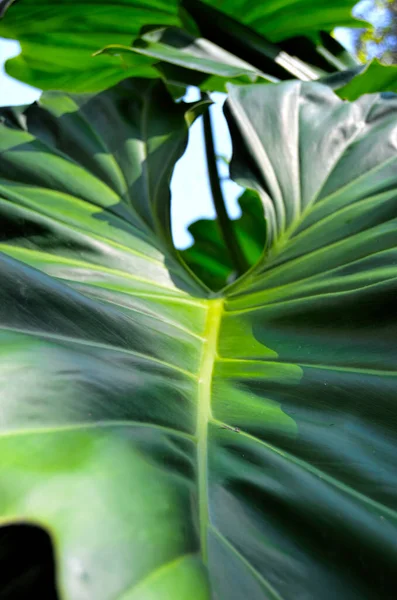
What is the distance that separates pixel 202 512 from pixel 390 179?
58 centimetres

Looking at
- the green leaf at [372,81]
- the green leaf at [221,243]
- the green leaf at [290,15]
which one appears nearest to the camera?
the green leaf at [372,81]

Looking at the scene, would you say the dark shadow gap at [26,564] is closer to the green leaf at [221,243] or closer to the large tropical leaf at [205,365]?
the large tropical leaf at [205,365]

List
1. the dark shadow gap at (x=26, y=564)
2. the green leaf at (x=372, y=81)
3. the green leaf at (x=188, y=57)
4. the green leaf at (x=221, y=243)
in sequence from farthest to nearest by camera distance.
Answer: the green leaf at (x=221, y=243) < the green leaf at (x=372, y=81) < the green leaf at (x=188, y=57) < the dark shadow gap at (x=26, y=564)

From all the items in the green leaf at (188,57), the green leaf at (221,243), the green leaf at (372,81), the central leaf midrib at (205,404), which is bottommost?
the central leaf midrib at (205,404)

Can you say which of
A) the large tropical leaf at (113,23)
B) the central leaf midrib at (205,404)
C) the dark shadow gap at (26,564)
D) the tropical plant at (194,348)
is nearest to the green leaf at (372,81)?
the tropical plant at (194,348)

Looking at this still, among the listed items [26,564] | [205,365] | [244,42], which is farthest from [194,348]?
[244,42]

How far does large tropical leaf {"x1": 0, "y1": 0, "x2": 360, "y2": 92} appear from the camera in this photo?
124 centimetres

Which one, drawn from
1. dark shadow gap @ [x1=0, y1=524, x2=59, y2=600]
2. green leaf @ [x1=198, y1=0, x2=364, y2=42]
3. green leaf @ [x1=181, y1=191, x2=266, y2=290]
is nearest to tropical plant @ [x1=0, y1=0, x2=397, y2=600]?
dark shadow gap @ [x1=0, y1=524, x2=59, y2=600]

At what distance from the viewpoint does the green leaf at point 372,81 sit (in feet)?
3.80

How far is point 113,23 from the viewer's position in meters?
1.31

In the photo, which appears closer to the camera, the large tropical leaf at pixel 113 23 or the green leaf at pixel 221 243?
the large tropical leaf at pixel 113 23

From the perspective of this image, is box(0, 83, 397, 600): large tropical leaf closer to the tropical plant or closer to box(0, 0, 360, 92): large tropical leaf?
the tropical plant

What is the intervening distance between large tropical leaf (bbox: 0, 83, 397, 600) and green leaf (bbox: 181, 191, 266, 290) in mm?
711

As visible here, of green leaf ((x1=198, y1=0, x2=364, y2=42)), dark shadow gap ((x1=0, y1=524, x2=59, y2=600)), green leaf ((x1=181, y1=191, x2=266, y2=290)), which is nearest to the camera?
dark shadow gap ((x1=0, y1=524, x2=59, y2=600))
